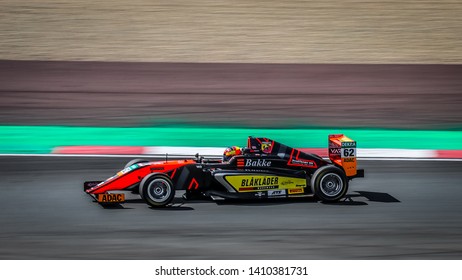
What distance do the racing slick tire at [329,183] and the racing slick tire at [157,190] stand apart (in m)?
1.86

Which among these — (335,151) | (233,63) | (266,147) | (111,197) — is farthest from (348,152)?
(233,63)

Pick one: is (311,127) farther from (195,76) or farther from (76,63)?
(76,63)

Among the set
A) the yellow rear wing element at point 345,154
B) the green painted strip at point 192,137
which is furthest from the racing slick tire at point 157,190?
the green painted strip at point 192,137

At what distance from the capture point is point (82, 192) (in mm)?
10648

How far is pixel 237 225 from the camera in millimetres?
9062

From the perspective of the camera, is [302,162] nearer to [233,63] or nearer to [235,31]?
[233,63]

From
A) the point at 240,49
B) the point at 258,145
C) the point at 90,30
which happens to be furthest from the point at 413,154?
the point at 90,30

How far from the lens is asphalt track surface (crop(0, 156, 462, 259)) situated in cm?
820

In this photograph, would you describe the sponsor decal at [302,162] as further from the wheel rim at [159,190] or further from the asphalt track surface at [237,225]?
the wheel rim at [159,190]

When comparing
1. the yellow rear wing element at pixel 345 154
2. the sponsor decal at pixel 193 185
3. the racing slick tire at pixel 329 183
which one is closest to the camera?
the sponsor decal at pixel 193 185

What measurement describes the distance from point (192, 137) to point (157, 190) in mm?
4949

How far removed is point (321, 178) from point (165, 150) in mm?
4311

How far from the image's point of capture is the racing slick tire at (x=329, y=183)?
9.84 metres

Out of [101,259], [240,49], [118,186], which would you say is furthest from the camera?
[240,49]
